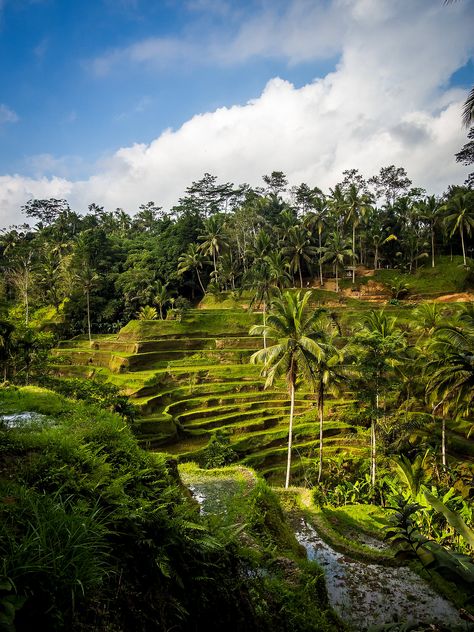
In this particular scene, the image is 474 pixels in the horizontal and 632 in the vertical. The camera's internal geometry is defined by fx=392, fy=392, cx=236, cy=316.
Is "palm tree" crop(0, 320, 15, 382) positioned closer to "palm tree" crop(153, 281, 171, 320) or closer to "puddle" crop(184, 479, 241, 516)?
"puddle" crop(184, 479, 241, 516)

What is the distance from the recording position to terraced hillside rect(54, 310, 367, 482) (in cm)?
2278

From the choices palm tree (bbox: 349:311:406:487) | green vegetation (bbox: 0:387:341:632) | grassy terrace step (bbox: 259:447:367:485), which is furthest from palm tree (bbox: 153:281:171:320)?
green vegetation (bbox: 0:387:341:632)

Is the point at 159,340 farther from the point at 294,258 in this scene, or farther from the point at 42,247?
the point at 42,247

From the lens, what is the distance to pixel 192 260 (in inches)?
2014

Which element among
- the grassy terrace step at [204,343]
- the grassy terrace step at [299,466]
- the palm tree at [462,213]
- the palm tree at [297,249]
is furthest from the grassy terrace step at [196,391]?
the palm tree at [462,213]

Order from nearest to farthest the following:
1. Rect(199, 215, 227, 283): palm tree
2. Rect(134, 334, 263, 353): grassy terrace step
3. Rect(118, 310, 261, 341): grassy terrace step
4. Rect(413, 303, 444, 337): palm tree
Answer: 1. Rect(413, 303, 444, 337): palm tree
2. Rect(134, 334, 263, 353): grassy terrace step
3. Rect(118, 310, 261, 341): grassy terrace step
4. Rect(199, 215, 227, 283): palm tree

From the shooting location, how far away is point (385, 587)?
1009cm

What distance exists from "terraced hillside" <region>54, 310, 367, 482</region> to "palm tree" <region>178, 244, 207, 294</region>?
12.7m

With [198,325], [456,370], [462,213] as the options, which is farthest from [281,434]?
[462,213]

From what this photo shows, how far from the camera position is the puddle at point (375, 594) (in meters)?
8.74

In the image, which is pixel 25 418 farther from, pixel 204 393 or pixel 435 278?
pixel 435 278

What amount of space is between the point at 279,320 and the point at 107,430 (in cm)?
1472

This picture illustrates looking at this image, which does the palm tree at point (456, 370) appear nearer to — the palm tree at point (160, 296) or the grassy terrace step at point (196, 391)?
the grassy terrace step at point (196, 391)

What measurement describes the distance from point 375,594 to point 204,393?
19663 mm
